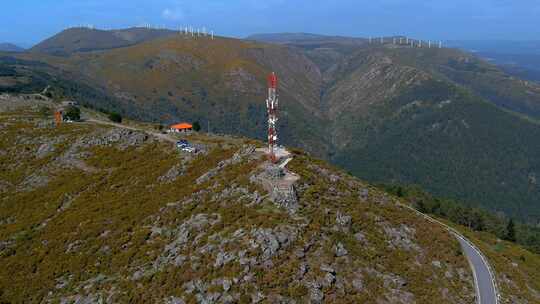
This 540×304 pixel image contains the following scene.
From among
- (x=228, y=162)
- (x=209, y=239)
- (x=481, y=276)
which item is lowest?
(x=481, y=276)

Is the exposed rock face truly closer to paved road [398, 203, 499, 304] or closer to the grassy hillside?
the grassy hillside

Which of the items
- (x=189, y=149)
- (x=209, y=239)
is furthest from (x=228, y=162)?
(x=209, y=239)

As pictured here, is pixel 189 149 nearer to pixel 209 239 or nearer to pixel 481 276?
pixel 209 239

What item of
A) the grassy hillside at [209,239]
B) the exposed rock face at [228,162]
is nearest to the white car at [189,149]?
the grassy hillside at [209,239]

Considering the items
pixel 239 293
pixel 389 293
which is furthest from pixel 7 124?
pixel 389 293

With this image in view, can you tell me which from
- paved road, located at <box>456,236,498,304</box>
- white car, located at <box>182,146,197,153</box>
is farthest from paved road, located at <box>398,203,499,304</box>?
white car, located at <box>182,146,197,153</box>

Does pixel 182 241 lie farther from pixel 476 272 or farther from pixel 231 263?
pixel 476 272

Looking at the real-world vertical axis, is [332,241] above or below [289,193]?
below
